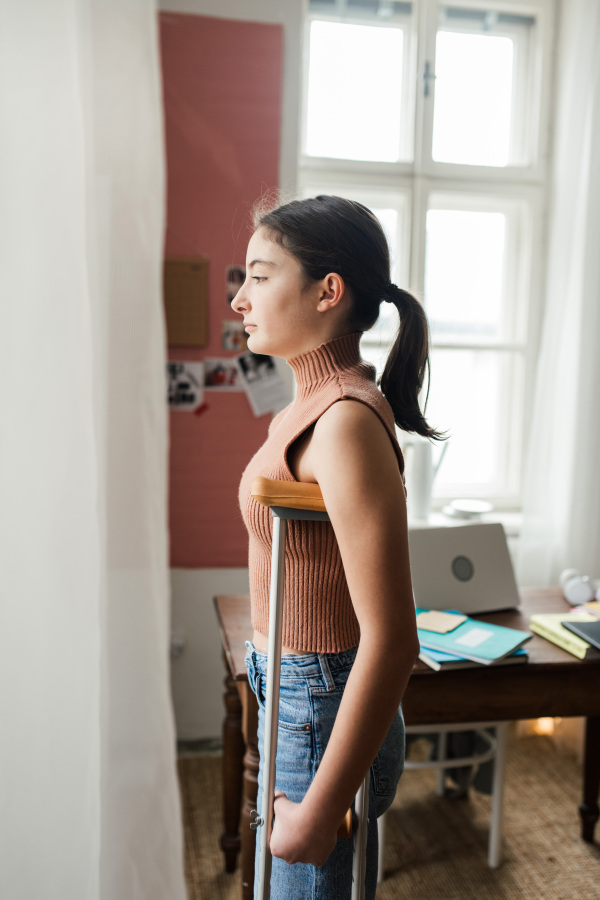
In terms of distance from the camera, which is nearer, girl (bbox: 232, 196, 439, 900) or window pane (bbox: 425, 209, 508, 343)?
girl (bbox: 232, 196, 439, 900)

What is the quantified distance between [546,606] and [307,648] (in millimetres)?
→ 1225

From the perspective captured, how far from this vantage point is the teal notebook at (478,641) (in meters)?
1.49

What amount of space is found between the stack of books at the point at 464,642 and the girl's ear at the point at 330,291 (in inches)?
33.8

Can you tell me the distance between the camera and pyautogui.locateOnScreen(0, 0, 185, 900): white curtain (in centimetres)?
93

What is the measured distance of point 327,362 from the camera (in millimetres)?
922

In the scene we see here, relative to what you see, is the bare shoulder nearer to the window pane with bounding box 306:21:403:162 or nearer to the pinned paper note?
the pinned paper note

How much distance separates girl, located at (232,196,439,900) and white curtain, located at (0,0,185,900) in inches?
8.8

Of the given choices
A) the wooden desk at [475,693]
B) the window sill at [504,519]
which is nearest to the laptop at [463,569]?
the wooden desk at [475,693]

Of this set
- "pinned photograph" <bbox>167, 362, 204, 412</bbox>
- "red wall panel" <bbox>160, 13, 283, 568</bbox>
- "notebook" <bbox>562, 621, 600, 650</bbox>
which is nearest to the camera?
"notebook" <bbox>562, 621, 600, 650</bbox>

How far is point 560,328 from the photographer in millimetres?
2480

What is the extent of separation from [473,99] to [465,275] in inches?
25.0

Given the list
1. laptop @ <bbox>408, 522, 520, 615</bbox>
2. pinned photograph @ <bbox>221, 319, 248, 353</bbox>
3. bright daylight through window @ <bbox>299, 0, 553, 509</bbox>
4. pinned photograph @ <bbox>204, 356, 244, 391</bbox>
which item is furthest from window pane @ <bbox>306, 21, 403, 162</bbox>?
laptop @ <bbox>408, 522, 520, 615</bbox>

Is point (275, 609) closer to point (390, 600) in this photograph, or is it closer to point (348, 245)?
point (390, 600)

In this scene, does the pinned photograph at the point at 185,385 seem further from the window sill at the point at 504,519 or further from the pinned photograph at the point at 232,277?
the window sill at the point at 504,519
